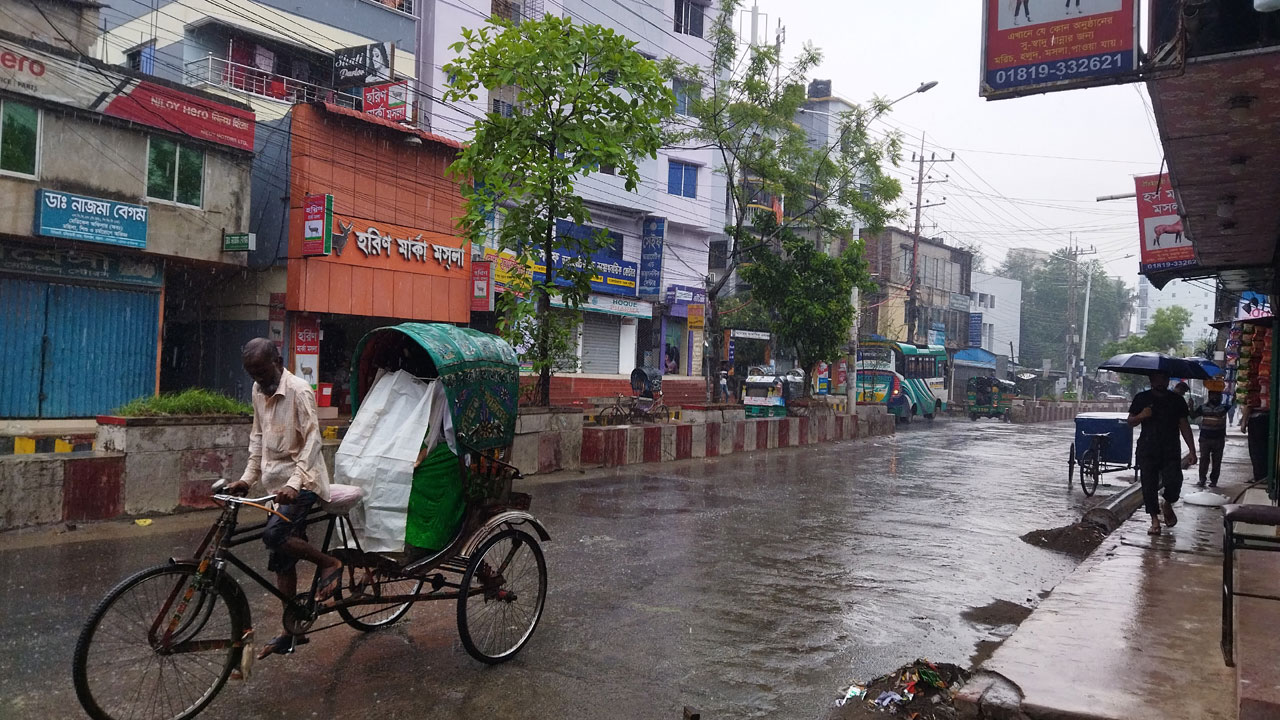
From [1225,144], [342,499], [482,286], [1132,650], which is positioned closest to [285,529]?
[342,499]

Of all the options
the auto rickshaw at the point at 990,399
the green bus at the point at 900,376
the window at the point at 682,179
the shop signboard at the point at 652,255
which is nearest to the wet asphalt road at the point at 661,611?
the shop signboard at the point at 652,255

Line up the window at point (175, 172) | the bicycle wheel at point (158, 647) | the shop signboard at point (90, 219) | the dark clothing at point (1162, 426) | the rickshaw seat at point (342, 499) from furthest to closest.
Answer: the window at point (175, 172)
the shop signboard at point (90, 219)
the dark clothing at point (1162, 426)
the rickshaw seat at point (342, 499)
the bicycle wheel at point (158, 647)

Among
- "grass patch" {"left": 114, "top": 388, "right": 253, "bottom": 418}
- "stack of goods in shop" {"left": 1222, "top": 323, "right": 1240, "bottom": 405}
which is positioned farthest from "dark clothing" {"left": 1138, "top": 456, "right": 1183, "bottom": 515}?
"stack of goods in shop" {"left": 1222, "top": 323, "right": 1240, "bottom": 405}

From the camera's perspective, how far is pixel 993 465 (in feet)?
62.6

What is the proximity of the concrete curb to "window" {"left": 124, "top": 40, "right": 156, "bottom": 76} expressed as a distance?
2140cm

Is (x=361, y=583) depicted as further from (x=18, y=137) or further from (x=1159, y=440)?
(x=18, y=137)

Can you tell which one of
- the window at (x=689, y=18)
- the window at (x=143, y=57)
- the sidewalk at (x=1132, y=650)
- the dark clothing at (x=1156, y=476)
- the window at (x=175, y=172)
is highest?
the window at (x=689, y=18)

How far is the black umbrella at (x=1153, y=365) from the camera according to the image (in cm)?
1100

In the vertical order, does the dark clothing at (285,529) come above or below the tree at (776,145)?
below

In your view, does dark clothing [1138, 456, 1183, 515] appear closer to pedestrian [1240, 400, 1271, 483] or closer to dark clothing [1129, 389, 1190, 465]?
dark clothing [1129, 389, 1190, 465]

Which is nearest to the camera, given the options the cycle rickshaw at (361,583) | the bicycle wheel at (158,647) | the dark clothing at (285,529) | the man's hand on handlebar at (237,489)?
the bicycle wheel at (158,647)

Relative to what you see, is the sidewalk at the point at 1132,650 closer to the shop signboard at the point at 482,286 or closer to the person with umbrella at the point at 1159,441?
the person with umbrella at the point at 1159,441

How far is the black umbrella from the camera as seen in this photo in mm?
11000

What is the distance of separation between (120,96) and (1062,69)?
56.1ft
